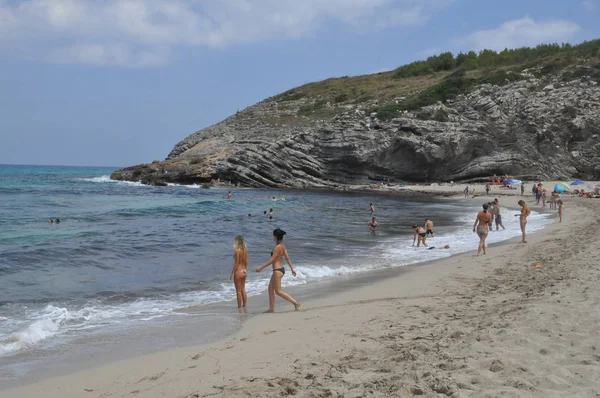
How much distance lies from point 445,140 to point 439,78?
26.2m

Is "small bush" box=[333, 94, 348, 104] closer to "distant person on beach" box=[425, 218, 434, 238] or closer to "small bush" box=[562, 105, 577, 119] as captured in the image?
"small bush" box=[562, 105, 577, 119]

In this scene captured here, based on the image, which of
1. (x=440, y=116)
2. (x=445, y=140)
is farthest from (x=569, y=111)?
(x=445, y=140)

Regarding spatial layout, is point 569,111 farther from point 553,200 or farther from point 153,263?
point 153,263

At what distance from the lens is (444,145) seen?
48.4 m

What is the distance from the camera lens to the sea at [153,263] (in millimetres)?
6984

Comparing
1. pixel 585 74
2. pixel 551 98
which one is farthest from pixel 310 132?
pixel 585 74

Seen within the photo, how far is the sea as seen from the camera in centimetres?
698

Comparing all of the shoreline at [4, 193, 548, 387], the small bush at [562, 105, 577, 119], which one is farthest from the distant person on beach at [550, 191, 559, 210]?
the small bush at [562, 105, 577, 119]

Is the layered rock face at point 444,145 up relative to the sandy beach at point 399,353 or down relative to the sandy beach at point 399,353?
up

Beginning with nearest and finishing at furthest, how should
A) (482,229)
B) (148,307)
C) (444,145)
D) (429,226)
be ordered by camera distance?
(148,307) < (482,229) < (429,226) < (444,145)

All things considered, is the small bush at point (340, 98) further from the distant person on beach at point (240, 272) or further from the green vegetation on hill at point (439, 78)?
the distant person on beach at point (240, 272)

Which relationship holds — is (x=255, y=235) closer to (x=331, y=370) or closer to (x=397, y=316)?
(x=397, y=316)

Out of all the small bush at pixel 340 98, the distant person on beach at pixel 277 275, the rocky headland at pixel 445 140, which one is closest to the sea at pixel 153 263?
the distant person on beach at pixel 277 275

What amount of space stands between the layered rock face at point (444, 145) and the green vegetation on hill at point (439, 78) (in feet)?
7.21
